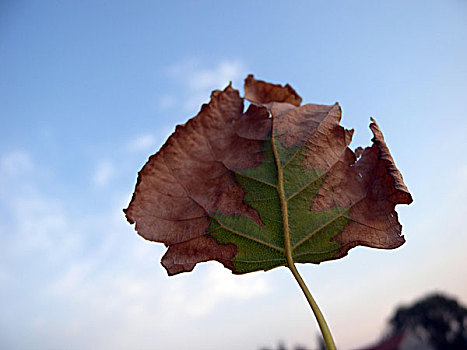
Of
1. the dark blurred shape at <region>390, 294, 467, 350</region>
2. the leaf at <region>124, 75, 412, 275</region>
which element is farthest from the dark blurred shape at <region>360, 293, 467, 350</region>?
the leaf at <region>124, 75, 412, 275</region>

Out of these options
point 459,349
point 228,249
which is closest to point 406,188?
point 228,249

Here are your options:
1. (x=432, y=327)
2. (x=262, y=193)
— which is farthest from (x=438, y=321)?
(x=262, y=193)

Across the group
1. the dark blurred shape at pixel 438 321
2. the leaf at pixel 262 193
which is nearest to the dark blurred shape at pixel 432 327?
the dark blurred shape at pixel 438 321

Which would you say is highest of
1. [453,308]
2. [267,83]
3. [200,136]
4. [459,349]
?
[267,83]

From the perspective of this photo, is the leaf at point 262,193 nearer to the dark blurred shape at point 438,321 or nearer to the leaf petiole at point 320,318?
the leaf petiole at point 320,318

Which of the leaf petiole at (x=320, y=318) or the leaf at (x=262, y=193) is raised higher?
the leaf at (x=262, y=193)

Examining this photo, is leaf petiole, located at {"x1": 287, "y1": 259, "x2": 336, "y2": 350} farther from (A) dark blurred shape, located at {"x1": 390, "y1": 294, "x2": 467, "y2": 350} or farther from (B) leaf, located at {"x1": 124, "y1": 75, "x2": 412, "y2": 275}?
(A) dark blurred shape, located at {"x1": 390, "y1": 294, "x2": 467, "y2": 350}

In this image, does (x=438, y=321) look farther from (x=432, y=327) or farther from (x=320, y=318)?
(x=320, y=318)

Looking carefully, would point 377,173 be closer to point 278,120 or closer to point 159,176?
point 278,120
